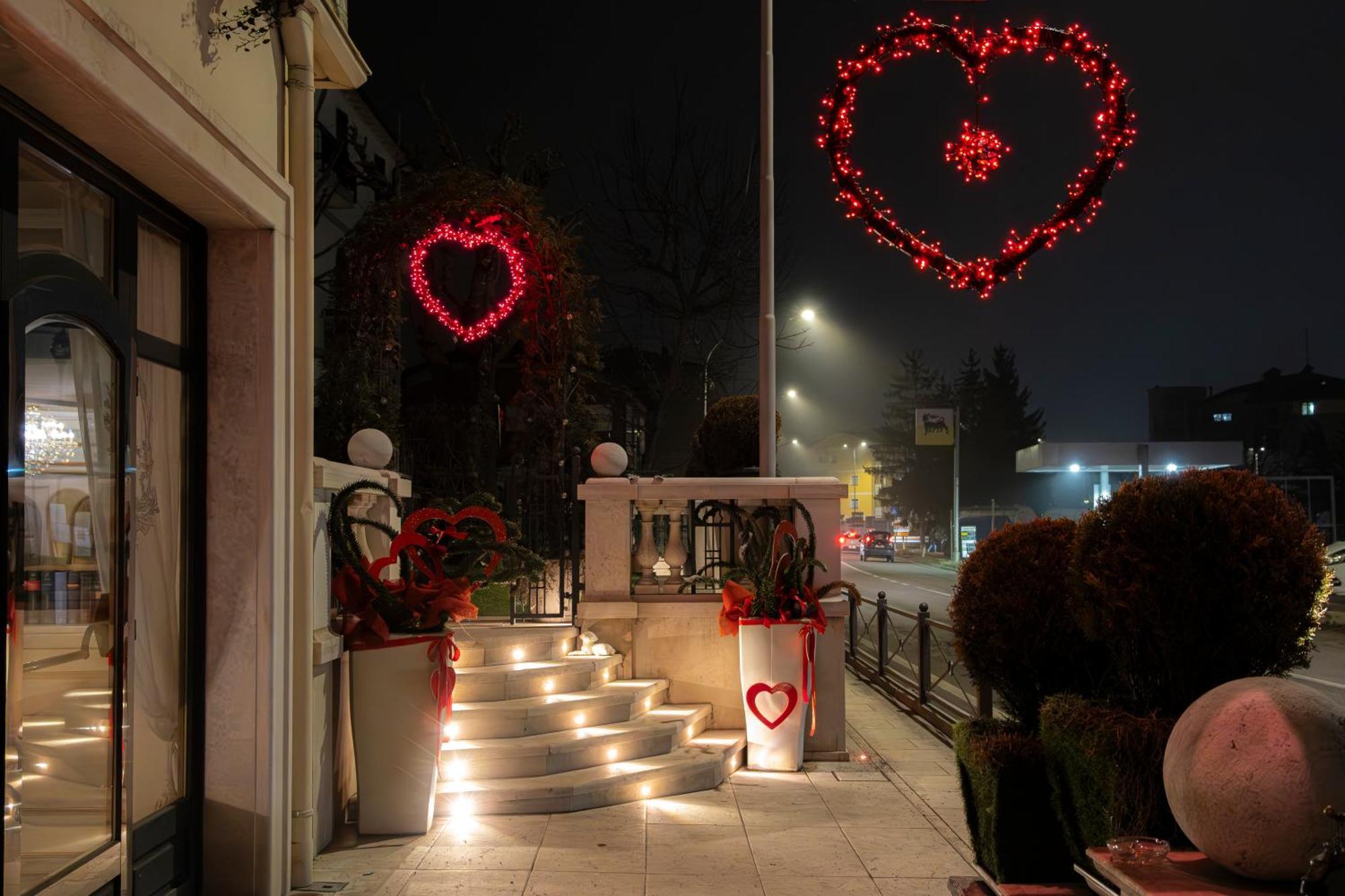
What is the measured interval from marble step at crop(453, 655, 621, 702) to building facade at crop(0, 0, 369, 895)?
217cm

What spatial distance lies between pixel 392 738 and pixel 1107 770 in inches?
164

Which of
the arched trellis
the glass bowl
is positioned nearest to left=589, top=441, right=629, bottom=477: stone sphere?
the arched trellis

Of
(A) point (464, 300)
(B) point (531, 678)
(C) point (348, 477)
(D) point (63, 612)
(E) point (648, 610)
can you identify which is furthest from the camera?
(A) point (464, 300)

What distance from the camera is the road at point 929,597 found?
1638 centimetres

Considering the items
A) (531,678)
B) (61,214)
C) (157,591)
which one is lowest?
(531,678)

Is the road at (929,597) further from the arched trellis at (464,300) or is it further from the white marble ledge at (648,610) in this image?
the arched trellis at (464,300)

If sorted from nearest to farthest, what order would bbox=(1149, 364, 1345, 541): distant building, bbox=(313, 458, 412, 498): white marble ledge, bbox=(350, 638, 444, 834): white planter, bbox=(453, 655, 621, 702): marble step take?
bbox=(313, 458, 412, 498): white marble ledge, bbox=(350, 638, 444, 834): white planter, bbox=(453, 655, 621, 702): marble step, bbox=(1149, 364, 1345, 541): distant building

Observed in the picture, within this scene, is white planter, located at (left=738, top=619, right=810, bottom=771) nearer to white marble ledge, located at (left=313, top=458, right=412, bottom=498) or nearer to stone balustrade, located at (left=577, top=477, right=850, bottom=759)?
stone balustrade, located at (left=577, top=477, right=850, bottom=759)

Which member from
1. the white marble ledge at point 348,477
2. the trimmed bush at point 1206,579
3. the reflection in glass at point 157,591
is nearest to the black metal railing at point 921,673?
the trimmed bush at point 1206,579

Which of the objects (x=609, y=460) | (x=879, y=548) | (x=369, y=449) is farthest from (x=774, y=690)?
(x=879, y=548)

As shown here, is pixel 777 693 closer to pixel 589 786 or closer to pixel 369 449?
pixel 589 786

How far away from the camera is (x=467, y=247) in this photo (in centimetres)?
941

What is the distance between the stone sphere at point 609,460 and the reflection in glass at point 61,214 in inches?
209

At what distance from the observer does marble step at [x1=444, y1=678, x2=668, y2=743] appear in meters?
7.71
